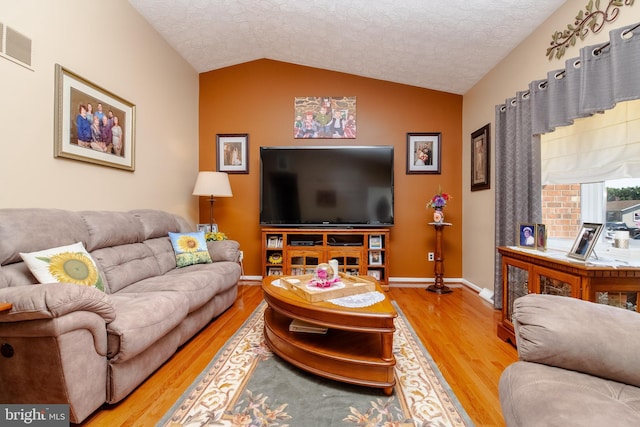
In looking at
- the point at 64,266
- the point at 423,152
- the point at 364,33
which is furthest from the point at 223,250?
the point at 423,152

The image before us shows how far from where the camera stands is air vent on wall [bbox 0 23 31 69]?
5.75ft

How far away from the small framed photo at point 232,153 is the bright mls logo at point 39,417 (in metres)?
3.17

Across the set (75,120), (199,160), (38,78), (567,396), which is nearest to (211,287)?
(75,120)

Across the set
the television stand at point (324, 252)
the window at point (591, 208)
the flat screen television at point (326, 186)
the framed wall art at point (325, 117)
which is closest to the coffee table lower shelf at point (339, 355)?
the television stand at point (324, 252)

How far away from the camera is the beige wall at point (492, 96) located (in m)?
2.21

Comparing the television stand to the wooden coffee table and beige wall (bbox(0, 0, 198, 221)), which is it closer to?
beige wall (bbox(0, 0, 198, 221))

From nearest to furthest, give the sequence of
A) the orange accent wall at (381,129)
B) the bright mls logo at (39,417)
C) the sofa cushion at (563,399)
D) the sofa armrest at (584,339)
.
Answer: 1. the sofa cushion at (563,399)
2. the sofa armrest at (584,339)
3. the bright mls logo at (39,417)
4. the orange accent wall at (381,129)

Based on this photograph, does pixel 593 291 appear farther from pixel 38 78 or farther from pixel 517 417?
pixel 38 78

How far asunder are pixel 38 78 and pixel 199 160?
2222 millimetres

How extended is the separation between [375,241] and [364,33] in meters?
2.34

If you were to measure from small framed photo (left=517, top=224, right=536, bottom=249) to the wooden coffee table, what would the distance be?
1377mm

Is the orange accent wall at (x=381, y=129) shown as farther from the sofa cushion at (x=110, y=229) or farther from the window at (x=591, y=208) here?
the sofa cushion at (x=110, y=229)

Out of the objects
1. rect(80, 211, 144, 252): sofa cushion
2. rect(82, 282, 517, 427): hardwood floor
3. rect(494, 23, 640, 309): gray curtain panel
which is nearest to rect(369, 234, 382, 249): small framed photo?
rect(82, 282, 517, 427): hardwood floor

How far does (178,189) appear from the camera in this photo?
3680mm
